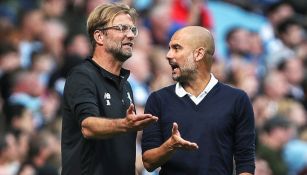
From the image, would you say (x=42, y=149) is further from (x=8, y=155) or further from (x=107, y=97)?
(x=107, y=97)

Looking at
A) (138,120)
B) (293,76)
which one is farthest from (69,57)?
(138,120)

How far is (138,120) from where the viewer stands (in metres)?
6.04

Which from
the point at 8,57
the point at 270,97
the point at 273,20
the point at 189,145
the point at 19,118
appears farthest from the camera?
the point at 273,20

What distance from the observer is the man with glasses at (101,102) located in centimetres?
643

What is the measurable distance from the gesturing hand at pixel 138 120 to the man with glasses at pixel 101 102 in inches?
6.1

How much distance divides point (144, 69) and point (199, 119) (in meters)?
4.80

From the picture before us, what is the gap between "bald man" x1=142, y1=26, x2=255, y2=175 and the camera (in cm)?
666

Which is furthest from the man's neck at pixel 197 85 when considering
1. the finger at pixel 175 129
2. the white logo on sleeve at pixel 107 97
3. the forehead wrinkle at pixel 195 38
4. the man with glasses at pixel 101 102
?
the finger at pixel 175 129

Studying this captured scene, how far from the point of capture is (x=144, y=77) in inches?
451

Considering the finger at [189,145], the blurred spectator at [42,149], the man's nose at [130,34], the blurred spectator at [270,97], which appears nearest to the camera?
the finger at [189,145]

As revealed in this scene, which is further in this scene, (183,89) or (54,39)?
(54,39)

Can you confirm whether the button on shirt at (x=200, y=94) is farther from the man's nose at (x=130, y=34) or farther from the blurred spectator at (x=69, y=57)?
the blurred spectator at (x=69, y=57)

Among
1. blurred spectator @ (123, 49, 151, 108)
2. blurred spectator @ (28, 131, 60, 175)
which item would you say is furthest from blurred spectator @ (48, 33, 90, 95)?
blurred spectator @ (28, 131, 60, 175)

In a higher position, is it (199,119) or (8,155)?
(199,119)
